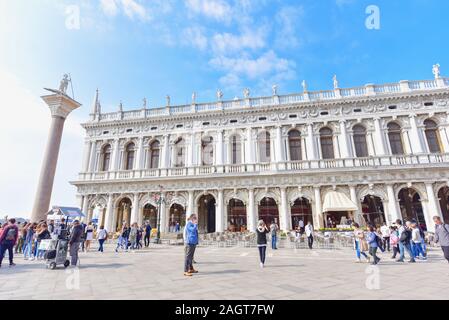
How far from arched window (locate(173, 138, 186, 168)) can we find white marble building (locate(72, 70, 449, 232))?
10 centimetres

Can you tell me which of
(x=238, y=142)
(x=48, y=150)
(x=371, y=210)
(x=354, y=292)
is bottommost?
(x=354, y=292)

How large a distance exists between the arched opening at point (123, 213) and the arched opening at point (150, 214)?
210 cm

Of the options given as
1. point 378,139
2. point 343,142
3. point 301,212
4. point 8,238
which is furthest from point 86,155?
point 378,139

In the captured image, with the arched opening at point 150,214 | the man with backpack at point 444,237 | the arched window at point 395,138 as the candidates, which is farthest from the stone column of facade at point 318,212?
the arched opening at point 150,214

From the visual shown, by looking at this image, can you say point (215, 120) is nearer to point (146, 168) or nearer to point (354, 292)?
point (146, 168)

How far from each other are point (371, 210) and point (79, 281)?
815 inches

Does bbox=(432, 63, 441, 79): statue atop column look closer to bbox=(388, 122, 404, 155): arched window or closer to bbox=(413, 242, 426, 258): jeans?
bbox=(388, 122, 404, 155): arched window

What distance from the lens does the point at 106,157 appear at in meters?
25.4

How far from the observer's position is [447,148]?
18594 millimetres

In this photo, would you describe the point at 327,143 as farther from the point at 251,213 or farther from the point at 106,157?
the point at 106,157

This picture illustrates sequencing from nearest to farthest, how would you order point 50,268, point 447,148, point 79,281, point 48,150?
point 79,281, point 50,268, point 48,150, point 447,148

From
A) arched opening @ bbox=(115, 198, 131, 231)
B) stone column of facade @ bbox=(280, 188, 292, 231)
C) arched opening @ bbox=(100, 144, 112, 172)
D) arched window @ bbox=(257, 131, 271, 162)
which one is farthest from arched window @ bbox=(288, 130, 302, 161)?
arched opening @ bbox=(100, 144, 112, 172)

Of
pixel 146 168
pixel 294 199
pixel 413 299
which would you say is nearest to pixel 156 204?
pixel 146 168

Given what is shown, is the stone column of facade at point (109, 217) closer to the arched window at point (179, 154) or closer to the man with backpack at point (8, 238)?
the arched window at point (179, 154)
